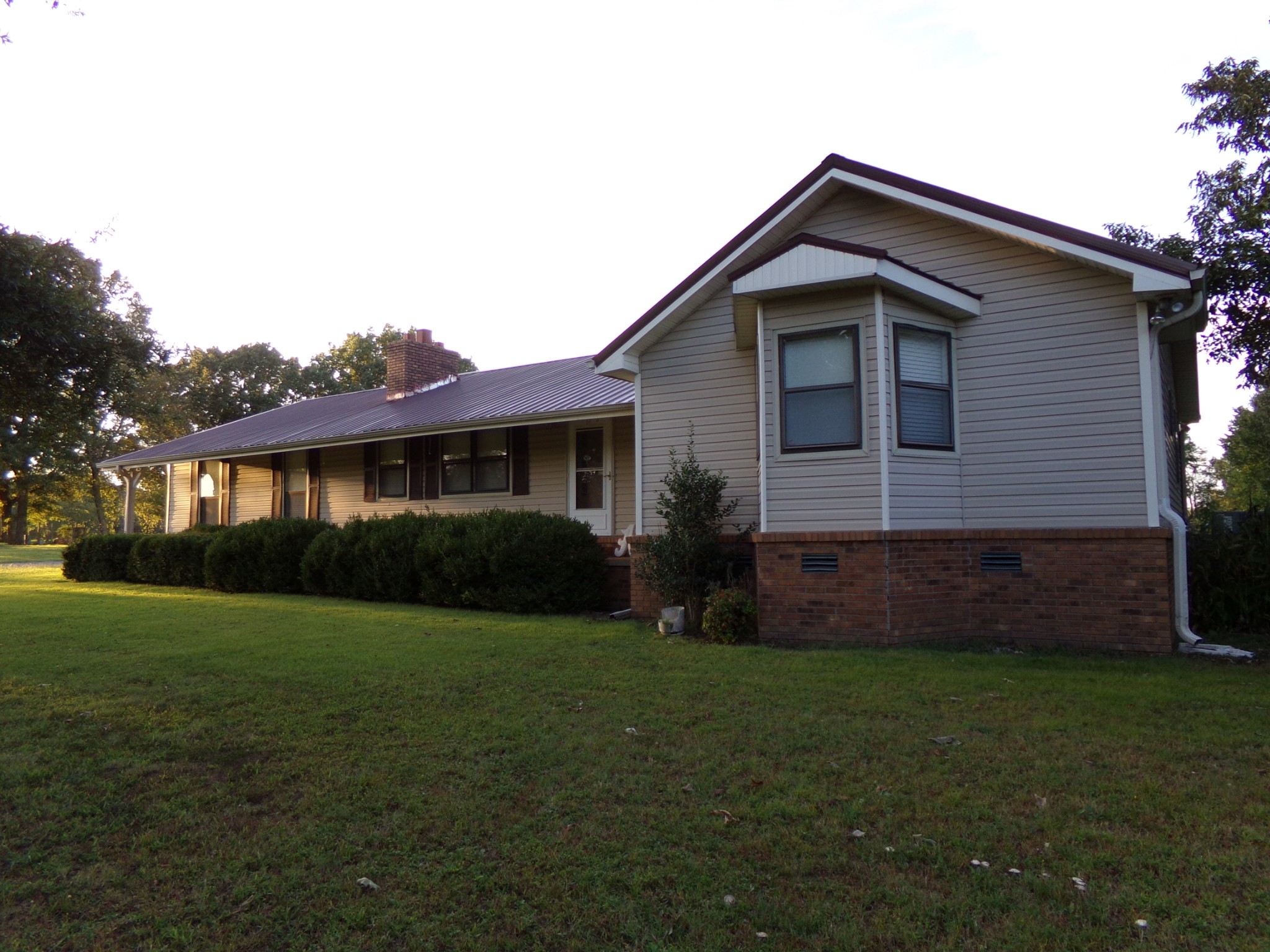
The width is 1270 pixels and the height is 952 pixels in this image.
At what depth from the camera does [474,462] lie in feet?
52.0

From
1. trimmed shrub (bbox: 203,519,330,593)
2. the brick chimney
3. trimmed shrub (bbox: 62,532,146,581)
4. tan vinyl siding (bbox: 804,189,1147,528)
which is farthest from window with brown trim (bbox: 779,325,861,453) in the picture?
trimmed shrub (bbox: 62,532,146,581)

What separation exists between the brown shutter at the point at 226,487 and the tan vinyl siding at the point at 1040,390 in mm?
16821

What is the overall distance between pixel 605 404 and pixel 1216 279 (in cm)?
1013

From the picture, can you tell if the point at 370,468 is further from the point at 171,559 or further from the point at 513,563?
the point at 513,563

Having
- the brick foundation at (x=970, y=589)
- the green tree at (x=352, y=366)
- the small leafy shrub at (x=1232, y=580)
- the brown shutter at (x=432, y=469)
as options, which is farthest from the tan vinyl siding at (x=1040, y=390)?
the green tree at (x=352, y=366)

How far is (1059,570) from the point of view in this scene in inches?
337

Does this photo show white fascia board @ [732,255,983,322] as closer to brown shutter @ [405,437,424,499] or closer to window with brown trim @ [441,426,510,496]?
window with brown trim @ [441,426,510,496]

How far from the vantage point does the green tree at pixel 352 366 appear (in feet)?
146

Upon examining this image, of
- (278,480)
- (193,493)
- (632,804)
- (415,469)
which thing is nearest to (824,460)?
(632,804)

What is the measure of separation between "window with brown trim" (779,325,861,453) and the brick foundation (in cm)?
102

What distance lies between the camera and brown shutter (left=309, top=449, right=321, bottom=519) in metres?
18.1

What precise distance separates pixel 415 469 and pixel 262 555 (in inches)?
127

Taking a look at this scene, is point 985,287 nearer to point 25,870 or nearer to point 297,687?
point 297,687

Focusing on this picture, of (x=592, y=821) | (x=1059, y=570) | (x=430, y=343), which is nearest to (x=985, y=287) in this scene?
(x=1059, y=570)
